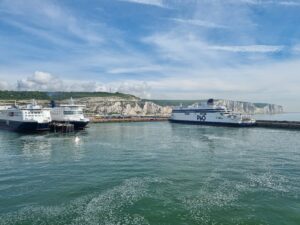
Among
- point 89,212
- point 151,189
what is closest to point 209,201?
point 151,189

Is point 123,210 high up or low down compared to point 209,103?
down

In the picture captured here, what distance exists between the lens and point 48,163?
35219 mm

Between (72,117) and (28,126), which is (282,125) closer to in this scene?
(72,117)

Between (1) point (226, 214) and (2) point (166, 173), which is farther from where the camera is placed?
(2) point (166, 173)

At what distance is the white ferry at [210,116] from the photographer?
99694 mm

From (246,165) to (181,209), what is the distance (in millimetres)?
16170

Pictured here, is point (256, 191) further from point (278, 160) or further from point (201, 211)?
point (278, 160)

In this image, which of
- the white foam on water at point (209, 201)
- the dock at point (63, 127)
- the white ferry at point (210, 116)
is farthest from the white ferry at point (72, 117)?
the white foam on water at point (209, 201)

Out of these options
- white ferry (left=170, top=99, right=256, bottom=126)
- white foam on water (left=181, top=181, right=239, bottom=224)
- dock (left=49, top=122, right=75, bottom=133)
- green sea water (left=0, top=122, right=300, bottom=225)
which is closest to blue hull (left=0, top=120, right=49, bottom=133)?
dock (left=49, top=122, right=75, bottom=133)

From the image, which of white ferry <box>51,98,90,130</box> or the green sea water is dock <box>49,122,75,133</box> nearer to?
white ferry <box>51,98,90,130</box>

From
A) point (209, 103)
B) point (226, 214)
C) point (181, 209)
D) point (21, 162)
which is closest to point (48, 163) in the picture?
point (21, 162)

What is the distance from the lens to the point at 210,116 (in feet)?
361

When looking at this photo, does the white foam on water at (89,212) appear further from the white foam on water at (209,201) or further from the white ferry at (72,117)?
the white ferry at (72,117)

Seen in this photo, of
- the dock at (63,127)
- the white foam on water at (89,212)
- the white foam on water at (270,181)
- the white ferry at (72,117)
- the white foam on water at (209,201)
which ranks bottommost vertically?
the white foam on water at (89,212)
